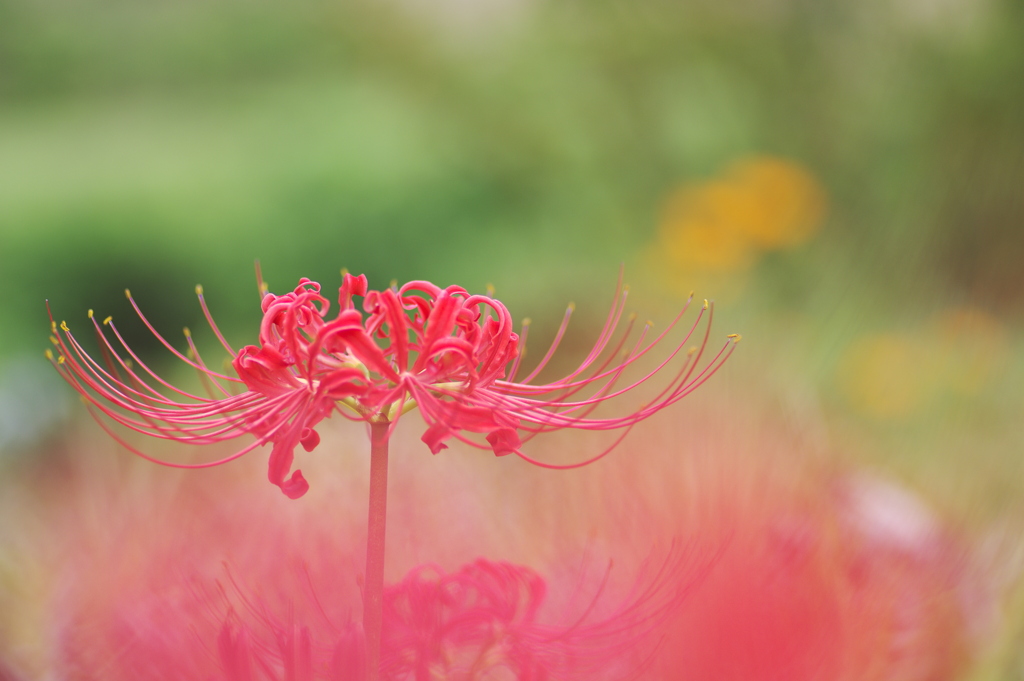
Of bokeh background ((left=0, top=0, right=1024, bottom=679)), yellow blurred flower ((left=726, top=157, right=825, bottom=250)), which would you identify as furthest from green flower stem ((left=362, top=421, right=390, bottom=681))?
yellow blurred flower ((left=726, top=157, right=825, bottom=250))

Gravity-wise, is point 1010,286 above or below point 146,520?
above

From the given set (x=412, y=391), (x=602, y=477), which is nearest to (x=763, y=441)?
(x=602, y=477)

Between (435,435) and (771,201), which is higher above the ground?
(771,201)

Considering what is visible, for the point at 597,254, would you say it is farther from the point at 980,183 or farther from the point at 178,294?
the point at 980,183

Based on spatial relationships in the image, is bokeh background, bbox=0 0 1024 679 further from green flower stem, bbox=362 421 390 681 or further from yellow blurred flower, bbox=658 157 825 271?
green flower stem, bbox=362 421 390 681

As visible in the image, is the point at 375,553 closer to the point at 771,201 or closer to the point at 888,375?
the point at 888,375

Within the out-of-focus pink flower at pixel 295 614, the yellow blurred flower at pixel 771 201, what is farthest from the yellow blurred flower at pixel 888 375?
the yellow blurred flower at pixel 771 201

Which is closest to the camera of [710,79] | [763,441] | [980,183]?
[763,441]

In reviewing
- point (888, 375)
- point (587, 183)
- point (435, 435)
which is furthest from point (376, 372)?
point (587, 183)

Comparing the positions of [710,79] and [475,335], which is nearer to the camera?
[475,335]
